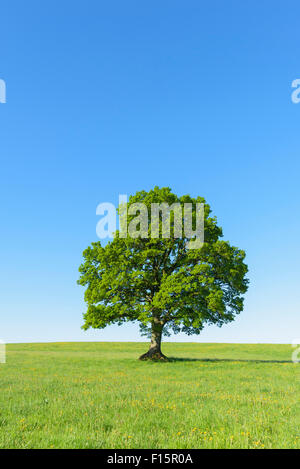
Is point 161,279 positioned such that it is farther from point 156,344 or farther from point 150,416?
point 150,416

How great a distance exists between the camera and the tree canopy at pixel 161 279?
35781 millimetres

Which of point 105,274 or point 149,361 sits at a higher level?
point 105,274

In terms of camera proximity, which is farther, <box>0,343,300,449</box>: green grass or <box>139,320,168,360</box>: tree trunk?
<box>139,320,168,360</box>: tree trunk

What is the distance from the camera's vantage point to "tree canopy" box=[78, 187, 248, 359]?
35.8 meters

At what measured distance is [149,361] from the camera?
35.8 metres

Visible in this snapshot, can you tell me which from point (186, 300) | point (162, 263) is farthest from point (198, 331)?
point (162, 263)

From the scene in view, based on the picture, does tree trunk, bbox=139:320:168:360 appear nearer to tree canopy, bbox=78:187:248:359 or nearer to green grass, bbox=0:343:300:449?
tree canopy, bbox=78:187:248:359

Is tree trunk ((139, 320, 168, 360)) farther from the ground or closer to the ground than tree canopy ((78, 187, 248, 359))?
closer to the ground

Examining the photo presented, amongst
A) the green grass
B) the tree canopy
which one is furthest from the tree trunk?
the green grass

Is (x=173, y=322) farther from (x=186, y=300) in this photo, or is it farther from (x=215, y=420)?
(x=215, y=420)

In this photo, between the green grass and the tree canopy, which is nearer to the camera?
the green grass

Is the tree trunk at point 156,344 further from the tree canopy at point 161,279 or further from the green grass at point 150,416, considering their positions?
the green grass at point 150,416

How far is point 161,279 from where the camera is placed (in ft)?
123

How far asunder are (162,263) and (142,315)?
6.56 meters
